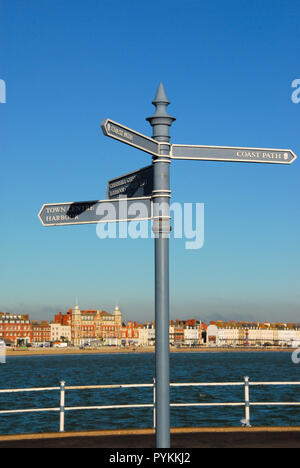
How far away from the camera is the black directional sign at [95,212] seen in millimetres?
8117

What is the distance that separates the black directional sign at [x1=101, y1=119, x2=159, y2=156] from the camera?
7.04 m

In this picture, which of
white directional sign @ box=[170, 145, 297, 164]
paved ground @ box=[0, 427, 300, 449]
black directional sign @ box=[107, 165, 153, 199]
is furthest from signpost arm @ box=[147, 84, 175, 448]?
paved ground @ box=[0, 427, 300, 449]

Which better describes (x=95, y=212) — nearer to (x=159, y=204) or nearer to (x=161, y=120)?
(x=159, y=204)

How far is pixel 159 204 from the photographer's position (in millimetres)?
7973

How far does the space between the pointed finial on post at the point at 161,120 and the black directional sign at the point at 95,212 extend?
0.79m

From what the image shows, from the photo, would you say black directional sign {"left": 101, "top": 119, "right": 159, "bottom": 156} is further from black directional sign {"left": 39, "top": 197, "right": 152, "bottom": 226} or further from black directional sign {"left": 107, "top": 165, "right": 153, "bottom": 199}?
black directional sign {"left": 39, "top": 197, "right": 152, "bottom": 226}

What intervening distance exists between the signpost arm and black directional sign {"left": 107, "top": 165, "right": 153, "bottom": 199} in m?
0.17

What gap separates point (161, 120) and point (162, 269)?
5.98ft

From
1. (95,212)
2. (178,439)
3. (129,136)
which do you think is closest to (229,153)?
(129,136)

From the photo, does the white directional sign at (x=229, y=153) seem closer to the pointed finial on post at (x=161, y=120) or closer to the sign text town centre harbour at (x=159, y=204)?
the sign text town centre harbour at (x=159, y=204)

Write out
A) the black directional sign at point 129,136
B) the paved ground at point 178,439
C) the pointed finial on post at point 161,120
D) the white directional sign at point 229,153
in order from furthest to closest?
the paved ground at point 178,439 < the white directional sign at point 229,153 < the pointed finial on post at point 161,120 < the black directional sign at point 129,136

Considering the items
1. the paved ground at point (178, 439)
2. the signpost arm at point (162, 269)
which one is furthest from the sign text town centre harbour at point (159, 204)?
the paved ground at point (178, 439)

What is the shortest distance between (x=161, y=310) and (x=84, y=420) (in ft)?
112
